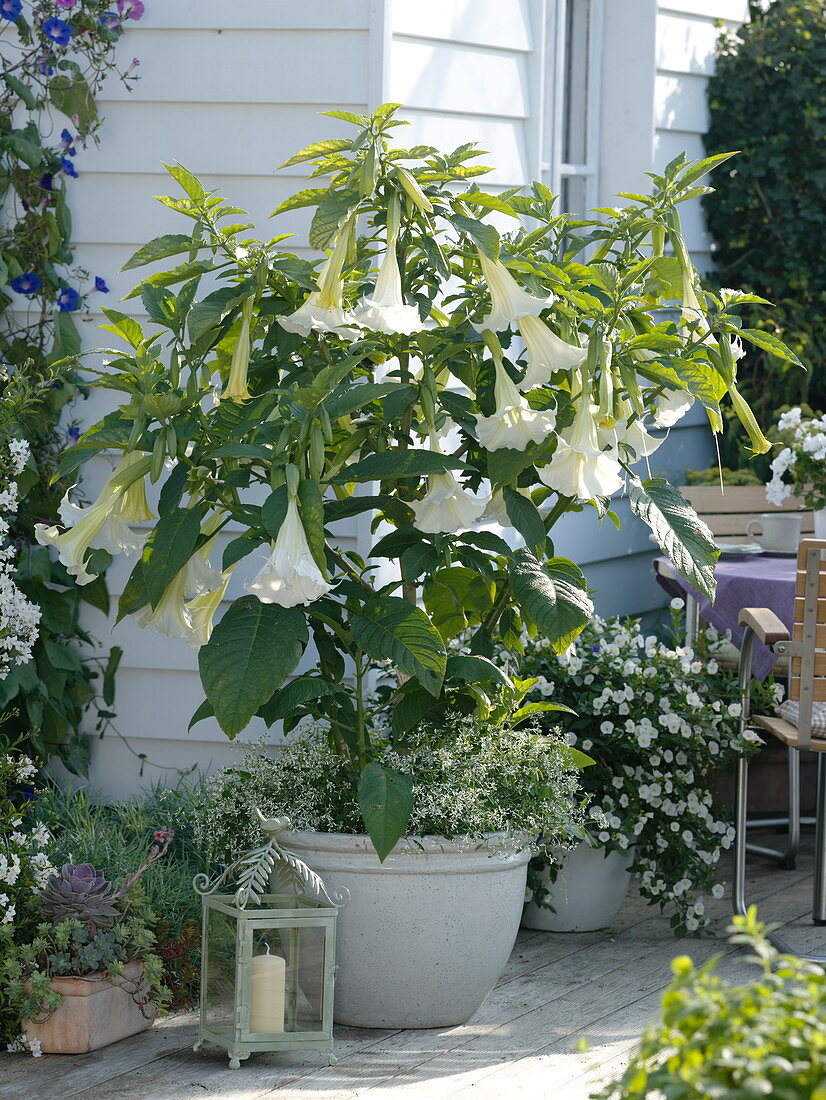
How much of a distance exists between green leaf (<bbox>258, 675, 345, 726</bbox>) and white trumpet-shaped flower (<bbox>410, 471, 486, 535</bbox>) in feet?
1.17

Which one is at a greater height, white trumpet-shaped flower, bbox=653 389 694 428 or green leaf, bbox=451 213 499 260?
green leaf, bbox=451 213 499 260

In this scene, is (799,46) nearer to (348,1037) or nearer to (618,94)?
(618,94)

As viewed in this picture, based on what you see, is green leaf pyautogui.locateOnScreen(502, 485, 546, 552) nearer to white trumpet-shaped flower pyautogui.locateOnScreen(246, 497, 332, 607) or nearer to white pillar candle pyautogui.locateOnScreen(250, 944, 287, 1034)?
white trumpet-shaped flower pyautogui.locateOnScreen(246, 497, 332, 607)

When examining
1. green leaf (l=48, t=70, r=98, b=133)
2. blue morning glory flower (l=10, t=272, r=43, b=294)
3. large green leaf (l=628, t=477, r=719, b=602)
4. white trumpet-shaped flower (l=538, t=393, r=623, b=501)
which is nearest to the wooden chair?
large green leaf (l=628, t=477, r=719, b=602)

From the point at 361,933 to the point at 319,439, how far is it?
1.01 meters

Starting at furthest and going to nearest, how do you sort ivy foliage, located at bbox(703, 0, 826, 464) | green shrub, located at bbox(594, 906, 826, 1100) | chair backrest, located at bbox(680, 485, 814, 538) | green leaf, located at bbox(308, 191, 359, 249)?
ivy foliage, located at bbox(703, 0, 826, 464) < chair backrest, located at bbox(680, 485, 814, 538) < green leaf, located at bbox(308, 191, 359, 249) < green shrub, located at bbox(594, 906, 826, 1100)

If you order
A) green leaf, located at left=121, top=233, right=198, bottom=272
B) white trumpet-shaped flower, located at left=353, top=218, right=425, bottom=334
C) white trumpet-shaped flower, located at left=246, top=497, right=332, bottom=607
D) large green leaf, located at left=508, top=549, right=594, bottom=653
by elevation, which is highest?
green leaf, located at left=121, top=233, right=198, bottom=272

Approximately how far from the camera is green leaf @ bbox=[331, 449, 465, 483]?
244 centimetres

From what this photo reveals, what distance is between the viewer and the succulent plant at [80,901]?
2746 mm

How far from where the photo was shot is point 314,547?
2.27 m

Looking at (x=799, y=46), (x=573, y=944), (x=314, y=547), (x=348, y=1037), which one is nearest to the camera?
(x=314, y=547)

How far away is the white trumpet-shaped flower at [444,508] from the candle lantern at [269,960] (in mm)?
628

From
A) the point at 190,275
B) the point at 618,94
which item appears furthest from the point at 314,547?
the point at 618,94

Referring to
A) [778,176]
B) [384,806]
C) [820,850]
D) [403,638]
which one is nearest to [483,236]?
[403,638]
